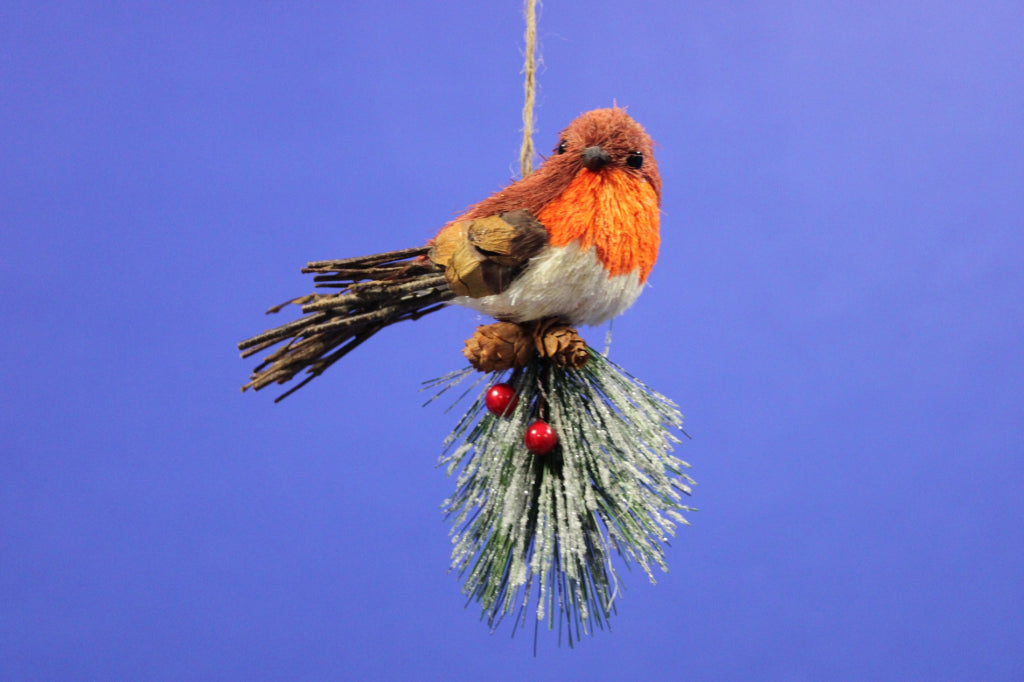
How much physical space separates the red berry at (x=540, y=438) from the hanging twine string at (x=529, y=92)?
1.10 feet

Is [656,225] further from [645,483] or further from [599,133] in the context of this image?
[645,483]

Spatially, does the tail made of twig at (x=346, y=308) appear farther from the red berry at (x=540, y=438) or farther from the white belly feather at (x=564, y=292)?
the red berry at (x=540, y=438)

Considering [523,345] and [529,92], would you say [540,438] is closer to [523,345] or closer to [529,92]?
[523,345]

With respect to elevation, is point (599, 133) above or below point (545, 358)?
above

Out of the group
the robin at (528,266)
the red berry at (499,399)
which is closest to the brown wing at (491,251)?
the robin at (528,266)

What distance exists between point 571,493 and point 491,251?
Result: 279 millimetres

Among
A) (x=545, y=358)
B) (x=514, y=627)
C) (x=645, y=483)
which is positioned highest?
(x=545, y=358)

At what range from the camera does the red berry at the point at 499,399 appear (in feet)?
3.60

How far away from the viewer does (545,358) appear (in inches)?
43.4

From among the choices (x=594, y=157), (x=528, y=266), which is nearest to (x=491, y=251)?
(x=528, y=266)

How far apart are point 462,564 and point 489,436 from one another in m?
0.15

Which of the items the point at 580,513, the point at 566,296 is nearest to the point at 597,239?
the point at 566,296

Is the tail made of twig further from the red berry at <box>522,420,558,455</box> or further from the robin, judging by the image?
the red berry at <box>522,420,558,455</box>

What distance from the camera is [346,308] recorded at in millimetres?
1062
